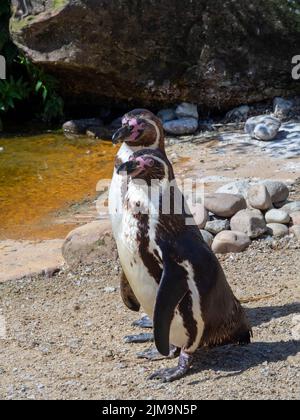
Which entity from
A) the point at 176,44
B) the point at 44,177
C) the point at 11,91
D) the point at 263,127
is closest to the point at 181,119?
the point at 176,44

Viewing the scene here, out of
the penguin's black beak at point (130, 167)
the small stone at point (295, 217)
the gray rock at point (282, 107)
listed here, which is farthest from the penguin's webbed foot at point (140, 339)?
the gray rock at point (282, 107)

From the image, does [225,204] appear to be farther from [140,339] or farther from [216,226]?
[140,339]

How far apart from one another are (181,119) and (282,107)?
1128 millimetres

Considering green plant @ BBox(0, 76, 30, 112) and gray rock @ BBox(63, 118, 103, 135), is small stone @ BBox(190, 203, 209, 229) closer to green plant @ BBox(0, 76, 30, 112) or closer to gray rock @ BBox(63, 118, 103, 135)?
gray rock @ BBox(63, 118, 103, 135)

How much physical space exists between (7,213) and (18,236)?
28.0 inches

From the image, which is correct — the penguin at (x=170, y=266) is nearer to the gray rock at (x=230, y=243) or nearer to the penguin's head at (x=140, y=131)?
the penguin's head at (x=140, y=131)

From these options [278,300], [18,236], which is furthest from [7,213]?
[278,300]

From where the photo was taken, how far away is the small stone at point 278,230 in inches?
273

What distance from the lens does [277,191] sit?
743 cm

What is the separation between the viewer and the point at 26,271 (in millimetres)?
6906

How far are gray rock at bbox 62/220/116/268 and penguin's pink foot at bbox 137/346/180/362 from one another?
168 cm

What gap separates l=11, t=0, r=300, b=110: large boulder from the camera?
415 inches

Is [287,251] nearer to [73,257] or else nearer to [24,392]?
[73,257]
